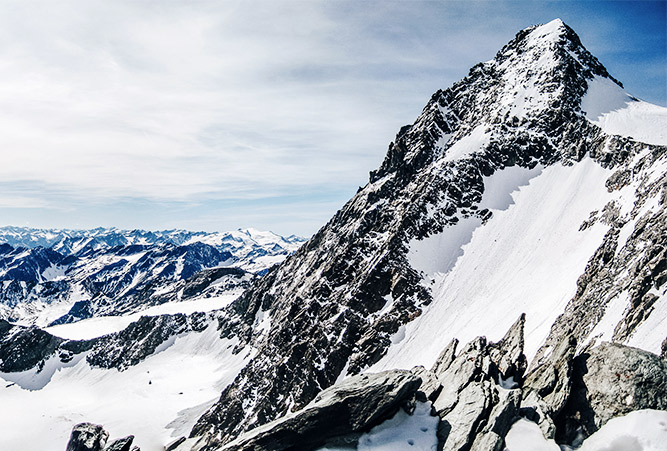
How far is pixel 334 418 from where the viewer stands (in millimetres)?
23078

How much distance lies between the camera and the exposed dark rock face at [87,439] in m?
A: 35.8

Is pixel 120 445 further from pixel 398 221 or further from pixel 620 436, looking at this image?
pixel 398 221

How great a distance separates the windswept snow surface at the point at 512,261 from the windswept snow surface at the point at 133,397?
6565cm

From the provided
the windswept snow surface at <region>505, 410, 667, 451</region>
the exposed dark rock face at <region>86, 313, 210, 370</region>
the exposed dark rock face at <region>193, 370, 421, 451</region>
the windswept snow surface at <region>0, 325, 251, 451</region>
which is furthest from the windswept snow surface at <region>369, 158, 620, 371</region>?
the exposed dark rock face at <region>86, 313, 210, 370</region>

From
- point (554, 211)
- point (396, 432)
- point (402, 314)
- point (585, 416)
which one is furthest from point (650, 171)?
point (396, 432)

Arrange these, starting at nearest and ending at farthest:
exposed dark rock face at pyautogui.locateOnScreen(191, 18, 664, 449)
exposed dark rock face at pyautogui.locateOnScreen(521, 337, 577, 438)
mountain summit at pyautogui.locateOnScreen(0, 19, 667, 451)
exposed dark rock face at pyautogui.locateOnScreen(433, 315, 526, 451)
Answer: exposed dark rock face at pyautogui.locateOnScreen(433, 315, 526, 451) < exposed dark rock face at pyautogui.locateOnScreen(521, 337, 577, 438) < mountain summit at pyautogui.locateOnScreen(0, 19, 667, 451) < exposed dark rock face at pyautogui.locateOnScreen(191, 18, 664, 449)

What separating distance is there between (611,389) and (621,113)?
341 feet

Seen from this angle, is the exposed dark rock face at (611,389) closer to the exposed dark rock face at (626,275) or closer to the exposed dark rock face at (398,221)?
the exposed dark rock face at (626,275)

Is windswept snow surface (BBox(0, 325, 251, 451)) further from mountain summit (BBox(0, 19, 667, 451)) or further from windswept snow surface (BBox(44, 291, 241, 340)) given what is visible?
windswept snow surface (BBox(44, 291, 241, 340))

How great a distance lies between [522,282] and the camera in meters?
70.2

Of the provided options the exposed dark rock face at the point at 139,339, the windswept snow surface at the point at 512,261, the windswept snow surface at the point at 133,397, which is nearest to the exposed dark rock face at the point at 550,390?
the windswept snow surface at the point at 512,261

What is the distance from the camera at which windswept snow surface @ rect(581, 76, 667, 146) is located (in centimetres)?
8300

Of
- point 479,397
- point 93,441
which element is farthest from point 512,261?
point 93,441

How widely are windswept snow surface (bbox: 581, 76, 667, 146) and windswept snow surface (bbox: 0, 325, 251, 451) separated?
11886 centimetres
